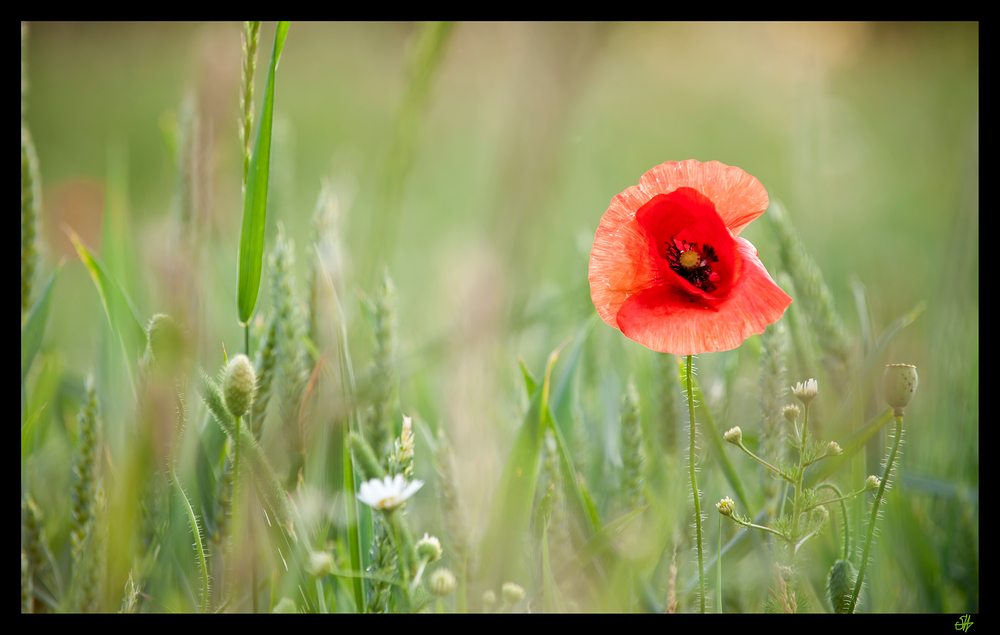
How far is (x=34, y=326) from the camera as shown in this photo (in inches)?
18.7

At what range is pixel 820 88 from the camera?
0.70 metres

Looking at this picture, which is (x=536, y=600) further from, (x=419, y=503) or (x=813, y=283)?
(x=813, y=283)

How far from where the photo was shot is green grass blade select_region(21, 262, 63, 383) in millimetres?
465

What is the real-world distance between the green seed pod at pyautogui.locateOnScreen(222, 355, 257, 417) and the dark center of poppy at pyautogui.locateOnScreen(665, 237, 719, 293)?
245mm

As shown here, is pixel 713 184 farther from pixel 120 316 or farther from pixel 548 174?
pixel 120 316

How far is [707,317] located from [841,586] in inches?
7.6

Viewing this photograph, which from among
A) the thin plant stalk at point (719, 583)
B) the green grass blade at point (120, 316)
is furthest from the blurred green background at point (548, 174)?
the thin plant stalk at point (719, 583)

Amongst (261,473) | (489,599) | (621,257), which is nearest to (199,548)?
(261,473)

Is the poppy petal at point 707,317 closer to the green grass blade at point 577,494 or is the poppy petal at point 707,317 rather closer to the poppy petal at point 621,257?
the poppy petal at point 621,257

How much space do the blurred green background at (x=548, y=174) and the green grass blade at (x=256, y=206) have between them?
0.03m

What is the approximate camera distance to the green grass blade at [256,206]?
36 centimetres
